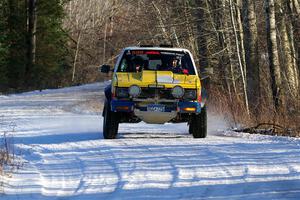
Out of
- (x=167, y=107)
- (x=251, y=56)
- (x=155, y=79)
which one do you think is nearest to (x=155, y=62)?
(x=155, y=79)

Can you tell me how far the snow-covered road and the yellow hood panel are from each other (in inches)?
40.0

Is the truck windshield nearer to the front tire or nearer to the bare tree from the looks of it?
the front tire

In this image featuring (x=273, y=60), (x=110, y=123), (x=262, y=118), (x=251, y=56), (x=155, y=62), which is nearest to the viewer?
(x=110, y=123)

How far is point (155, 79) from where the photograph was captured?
1282 centimetres

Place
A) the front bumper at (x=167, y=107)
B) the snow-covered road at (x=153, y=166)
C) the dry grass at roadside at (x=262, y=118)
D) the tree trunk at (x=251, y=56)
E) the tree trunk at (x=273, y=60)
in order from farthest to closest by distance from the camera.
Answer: the tree trunk at (x=251, y=56) → the tree trunk at (x=273, y=60) → the dry grass at roadside at (x=262, y=118) → the front bumper at (x=167, y=107) → the snow-covered road at (x=153, y=166)

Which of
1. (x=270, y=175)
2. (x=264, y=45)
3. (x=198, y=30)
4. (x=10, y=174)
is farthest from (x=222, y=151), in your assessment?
(x=264, y=45)

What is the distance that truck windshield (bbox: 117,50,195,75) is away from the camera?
539 inches

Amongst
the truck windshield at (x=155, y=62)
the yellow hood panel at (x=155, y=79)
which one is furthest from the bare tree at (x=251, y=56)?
the yellow hood panel at (x=155, y=79)

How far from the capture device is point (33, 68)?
45.4 m

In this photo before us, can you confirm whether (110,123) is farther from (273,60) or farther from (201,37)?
(201,37)

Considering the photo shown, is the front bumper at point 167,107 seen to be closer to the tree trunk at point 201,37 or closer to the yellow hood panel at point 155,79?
the yellow hood panel at point 155,79

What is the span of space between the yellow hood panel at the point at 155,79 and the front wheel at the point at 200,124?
0.63 metres

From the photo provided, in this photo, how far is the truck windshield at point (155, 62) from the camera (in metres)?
13.7

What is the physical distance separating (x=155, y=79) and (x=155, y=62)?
0.99 m
